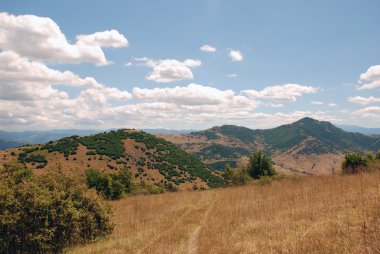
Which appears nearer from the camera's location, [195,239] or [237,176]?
[195,239]

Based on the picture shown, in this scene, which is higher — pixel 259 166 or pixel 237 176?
pixel 259 166

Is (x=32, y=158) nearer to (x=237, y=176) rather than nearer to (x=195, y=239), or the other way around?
(x=237, y=176)

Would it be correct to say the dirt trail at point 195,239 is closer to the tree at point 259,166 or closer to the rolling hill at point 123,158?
the tree at point 259,166

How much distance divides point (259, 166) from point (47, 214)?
34169 millimetres

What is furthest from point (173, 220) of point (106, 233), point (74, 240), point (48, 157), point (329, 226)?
point (48, 157)

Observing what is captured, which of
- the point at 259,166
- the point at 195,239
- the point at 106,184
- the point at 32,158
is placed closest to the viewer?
the point at 195,239

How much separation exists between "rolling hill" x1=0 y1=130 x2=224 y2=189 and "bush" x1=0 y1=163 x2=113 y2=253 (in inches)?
2372

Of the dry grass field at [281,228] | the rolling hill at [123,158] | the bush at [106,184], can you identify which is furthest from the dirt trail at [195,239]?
the rolling hill at [123,158]

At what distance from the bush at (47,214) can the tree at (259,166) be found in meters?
30.6

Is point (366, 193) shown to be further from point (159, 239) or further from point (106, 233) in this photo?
point (106, 233)

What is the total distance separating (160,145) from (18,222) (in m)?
107

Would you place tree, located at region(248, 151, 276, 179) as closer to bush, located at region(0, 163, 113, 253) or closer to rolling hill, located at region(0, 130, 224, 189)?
bush, located at region(0, 163, 113, 253)

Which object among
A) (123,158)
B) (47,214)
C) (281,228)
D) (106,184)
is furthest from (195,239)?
(123,158)

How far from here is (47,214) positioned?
12375 millimetres
